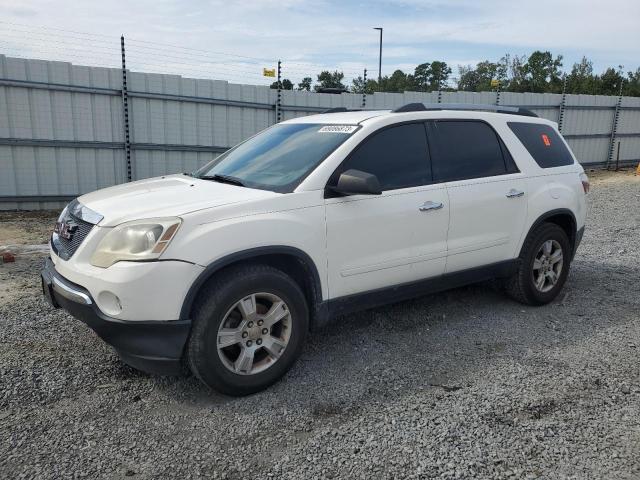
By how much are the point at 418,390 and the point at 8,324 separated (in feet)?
11.1

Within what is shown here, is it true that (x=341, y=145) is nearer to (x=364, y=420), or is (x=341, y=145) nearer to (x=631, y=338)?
(x=364, y=420)

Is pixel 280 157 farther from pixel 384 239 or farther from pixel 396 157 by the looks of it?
pixel 384 239

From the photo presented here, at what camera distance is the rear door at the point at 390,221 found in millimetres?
3711

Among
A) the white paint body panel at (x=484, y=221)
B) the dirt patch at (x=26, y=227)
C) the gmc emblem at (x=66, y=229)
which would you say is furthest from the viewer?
the dirt patch at (x=26, y=227)

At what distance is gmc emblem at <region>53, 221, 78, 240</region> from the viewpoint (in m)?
3.47

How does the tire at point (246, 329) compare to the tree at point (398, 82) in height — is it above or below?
below

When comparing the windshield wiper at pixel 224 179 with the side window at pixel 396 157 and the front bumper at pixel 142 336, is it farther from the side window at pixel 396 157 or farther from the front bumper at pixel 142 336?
the front bumper at pixel 142 336

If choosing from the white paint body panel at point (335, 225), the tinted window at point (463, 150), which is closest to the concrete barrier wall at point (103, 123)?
the white paint body panel at point (335, 225)

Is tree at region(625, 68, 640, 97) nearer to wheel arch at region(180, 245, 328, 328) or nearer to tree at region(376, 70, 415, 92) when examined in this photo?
tree at region(376, 70, 415, 92)

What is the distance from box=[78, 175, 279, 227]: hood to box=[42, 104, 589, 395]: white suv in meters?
0.02

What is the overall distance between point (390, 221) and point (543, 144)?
221cm

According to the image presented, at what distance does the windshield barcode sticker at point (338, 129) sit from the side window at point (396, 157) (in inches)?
6.1

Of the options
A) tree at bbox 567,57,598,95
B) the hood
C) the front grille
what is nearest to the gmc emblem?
the front grille

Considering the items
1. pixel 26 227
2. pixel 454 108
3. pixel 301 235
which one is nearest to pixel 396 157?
pixel 454 108
